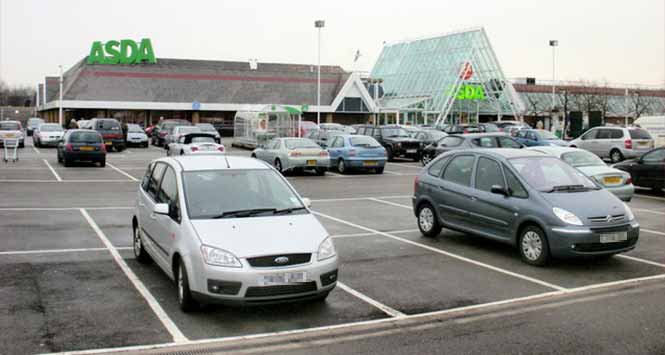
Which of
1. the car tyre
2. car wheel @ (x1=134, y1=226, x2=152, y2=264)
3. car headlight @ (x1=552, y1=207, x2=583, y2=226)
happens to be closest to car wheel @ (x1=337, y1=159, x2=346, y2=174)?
car wheel @ (x1=134, y1=226, x2=152, y2=264)

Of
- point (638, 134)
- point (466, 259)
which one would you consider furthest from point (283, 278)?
point (638, 134)

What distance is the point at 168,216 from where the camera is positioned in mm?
7602

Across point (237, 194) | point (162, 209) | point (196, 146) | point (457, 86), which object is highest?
point (457, 86)

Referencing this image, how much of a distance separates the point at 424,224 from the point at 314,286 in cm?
523

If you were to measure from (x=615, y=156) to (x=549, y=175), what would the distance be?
2237 centimetres

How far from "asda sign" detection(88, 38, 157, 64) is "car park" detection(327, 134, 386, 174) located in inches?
1559

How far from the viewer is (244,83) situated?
63250 mm

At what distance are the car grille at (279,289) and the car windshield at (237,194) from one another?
1.10m

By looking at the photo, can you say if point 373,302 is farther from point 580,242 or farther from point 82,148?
point 82,148

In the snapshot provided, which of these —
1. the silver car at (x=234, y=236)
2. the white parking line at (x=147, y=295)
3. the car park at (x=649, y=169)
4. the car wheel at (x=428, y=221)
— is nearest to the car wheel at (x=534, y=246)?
the car wheel at (x=428, y=221)

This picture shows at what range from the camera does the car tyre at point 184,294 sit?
6.86 m

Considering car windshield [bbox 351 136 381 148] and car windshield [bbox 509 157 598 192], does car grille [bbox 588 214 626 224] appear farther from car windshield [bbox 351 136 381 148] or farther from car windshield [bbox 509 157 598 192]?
car windshield [bbox 351 136 381 148]

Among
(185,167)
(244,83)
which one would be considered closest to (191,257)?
(185,167)

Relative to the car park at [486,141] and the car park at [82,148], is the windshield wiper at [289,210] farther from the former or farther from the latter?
the car park at [82,148]
